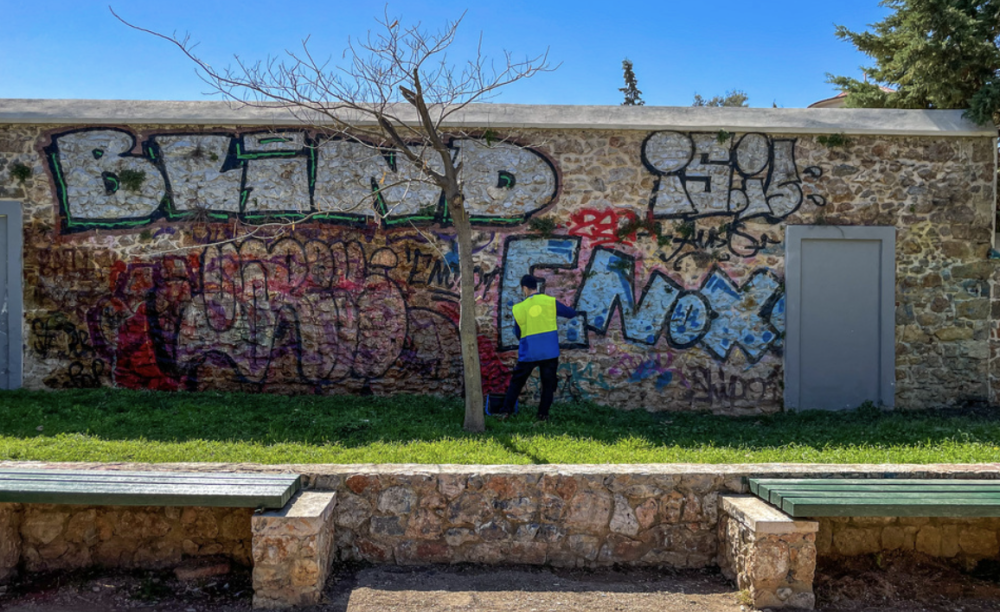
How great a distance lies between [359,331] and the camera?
8805 millimetres

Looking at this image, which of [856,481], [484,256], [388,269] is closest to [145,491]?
[856,481]

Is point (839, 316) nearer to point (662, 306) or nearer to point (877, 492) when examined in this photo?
point (662, 306)

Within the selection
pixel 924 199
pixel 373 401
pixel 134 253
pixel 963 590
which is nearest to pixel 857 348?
pixel 924 199

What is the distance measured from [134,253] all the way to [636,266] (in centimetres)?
623

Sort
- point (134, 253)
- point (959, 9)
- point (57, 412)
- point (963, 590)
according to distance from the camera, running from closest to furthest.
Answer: point (963, 590), point (57, 412), point (134, 253), point (959, 9)

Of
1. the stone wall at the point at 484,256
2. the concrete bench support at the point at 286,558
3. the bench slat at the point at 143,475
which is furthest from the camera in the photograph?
the stone wall at the point at 484,256

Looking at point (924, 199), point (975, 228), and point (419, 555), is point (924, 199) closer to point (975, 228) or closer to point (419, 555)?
point (975, 228)

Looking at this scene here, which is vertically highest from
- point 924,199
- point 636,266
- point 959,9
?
point 959,9

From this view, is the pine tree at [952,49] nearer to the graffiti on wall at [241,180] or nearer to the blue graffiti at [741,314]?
the blue graffiti at [741,314]

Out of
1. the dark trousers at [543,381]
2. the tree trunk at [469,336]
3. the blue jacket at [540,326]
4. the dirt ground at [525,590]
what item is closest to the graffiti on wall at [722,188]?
the blue jacket at [540,326]

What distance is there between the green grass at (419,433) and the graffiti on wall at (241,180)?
7.34ft

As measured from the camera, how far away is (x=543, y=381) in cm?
749

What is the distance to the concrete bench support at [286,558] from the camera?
398cm

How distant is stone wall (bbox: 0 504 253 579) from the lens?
4457mm
